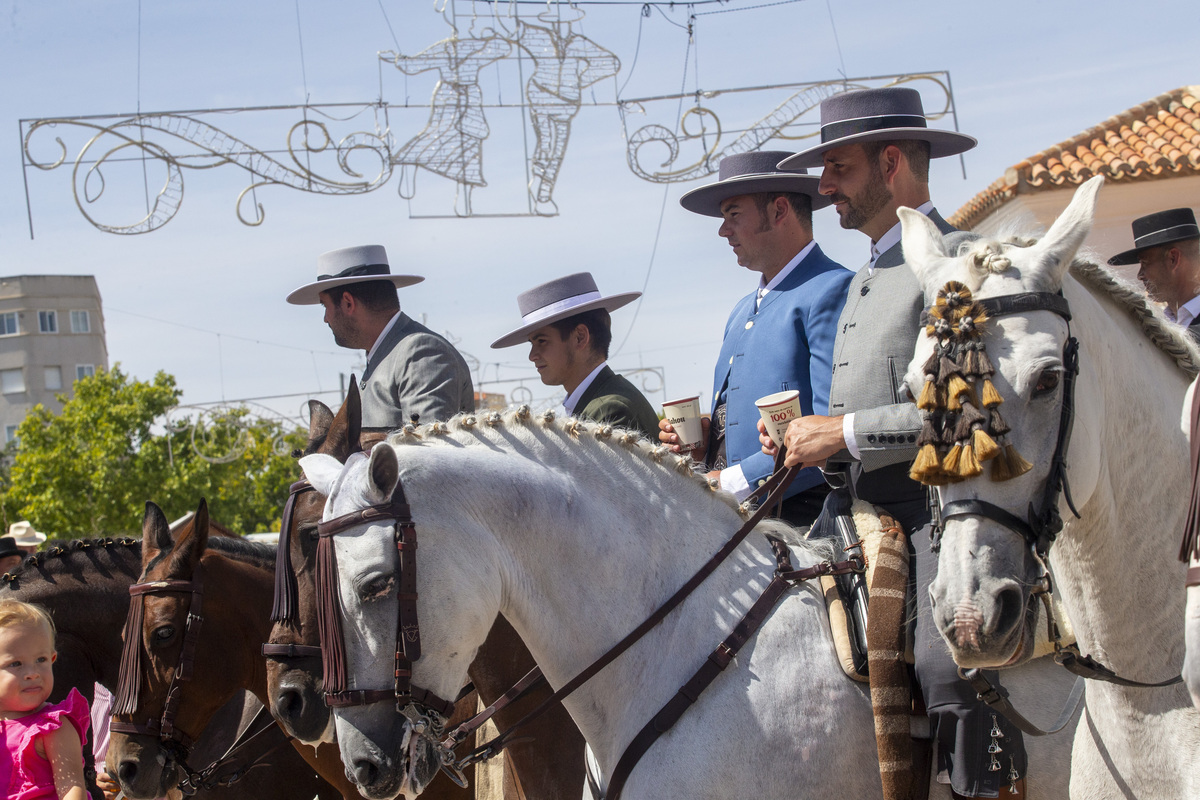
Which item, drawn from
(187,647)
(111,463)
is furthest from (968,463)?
(111,463)

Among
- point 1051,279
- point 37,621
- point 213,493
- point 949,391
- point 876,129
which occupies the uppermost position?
point 876,129

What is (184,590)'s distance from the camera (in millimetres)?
4438

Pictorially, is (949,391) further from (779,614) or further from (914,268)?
(779,614)

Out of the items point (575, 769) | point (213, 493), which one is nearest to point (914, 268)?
point (575, 769)

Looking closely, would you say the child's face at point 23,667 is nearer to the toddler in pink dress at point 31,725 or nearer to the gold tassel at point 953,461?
the toddler in pink dress at point 31,725

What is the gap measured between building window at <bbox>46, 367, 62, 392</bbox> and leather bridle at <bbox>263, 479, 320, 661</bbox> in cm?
5923

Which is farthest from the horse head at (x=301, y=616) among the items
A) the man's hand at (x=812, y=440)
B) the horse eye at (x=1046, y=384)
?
the horse eye at (x=1046, y=384)

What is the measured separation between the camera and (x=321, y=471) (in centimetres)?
320

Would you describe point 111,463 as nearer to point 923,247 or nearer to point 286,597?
point 286,597

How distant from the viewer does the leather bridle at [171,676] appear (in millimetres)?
4258

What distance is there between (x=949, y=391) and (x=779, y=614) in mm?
1016

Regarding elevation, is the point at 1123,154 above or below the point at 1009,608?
above

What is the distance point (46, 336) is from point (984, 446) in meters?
61.2

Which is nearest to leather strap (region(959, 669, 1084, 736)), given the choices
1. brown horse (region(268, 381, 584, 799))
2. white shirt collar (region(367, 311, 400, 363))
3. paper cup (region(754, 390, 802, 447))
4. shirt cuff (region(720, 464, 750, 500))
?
paper cup (region(754, 390, 802, 447))
